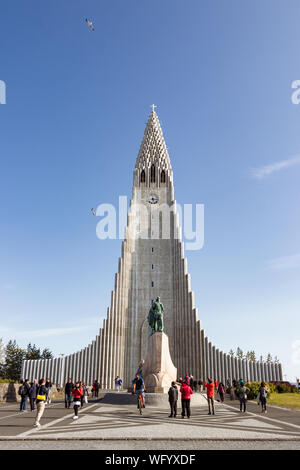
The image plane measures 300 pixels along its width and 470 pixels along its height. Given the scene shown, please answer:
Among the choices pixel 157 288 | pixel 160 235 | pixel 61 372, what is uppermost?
pixel 160 235

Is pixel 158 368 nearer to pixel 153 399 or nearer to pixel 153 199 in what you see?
pixel 153 399

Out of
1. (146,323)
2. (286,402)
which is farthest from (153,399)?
(146,323)

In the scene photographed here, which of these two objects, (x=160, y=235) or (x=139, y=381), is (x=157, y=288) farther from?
(x=139, y=381)

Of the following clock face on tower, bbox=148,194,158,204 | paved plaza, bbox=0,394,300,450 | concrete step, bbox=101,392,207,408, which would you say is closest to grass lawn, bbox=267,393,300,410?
concrete step, bbox=101,392,207,408

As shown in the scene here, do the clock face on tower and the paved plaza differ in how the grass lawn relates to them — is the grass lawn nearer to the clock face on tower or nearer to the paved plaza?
the paved plaza

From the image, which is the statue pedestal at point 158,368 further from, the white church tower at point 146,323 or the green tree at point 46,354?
the green tree at point 46,354

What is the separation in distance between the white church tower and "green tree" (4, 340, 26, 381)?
50.2 feet

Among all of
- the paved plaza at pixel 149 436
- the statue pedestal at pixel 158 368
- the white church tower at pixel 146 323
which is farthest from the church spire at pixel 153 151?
the paved plaza at pixel 149 436

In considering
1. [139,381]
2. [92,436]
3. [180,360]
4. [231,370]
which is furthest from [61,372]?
[92,436]

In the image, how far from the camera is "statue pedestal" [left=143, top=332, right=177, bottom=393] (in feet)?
66.0
